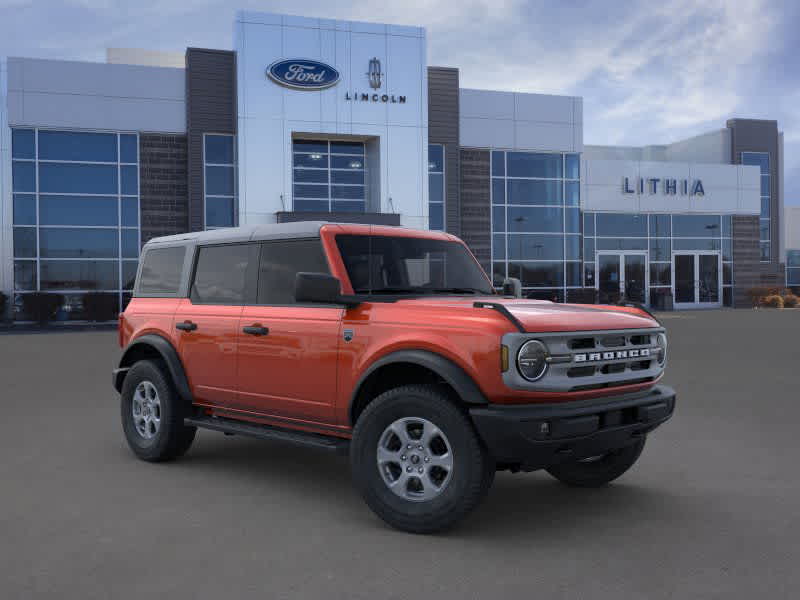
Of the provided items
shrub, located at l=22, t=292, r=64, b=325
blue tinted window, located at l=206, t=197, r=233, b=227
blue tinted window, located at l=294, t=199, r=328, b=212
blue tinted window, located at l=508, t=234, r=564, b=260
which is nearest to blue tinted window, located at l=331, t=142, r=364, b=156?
blue tinted window, located at l=294, t=199, r=328, b=212

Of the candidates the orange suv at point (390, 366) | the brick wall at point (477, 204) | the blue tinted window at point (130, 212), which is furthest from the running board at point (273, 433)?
the brick wall at point (477, 204)

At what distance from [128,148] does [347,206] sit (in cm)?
828

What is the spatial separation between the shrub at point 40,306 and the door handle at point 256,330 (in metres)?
24.2

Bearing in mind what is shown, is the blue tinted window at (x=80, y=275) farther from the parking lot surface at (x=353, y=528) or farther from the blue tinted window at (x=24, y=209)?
the parking lot surface at (x=353, y=528)

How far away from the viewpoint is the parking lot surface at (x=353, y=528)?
3.97m

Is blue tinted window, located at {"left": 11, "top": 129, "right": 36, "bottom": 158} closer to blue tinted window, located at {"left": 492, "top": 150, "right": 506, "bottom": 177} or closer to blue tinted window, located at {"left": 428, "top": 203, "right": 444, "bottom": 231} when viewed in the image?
blue tinted window, located at {"left": 428, "top": 203, "right": 444, "bottom": 231}

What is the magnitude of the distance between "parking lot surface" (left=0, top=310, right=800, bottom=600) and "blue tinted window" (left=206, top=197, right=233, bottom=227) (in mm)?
21685

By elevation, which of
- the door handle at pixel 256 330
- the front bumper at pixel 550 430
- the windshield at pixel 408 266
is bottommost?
the front bumper at pixel 550 430

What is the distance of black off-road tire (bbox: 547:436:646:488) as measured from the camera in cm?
576

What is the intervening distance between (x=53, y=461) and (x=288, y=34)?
2485 centimetres

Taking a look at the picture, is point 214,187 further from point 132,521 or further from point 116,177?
point 132,521

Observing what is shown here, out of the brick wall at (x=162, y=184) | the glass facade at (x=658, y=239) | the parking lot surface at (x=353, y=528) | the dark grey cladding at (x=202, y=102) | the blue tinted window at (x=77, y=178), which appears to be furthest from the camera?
the glass facade at (x=658, y=239)

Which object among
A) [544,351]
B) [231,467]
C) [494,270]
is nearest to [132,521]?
[231,467]

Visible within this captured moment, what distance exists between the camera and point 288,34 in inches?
1141
